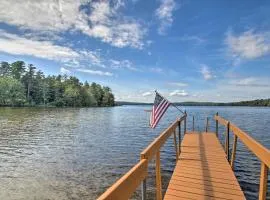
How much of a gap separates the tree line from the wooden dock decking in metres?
84.9

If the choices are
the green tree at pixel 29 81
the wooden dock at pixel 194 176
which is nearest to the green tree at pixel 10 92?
the green tree at pixel 29 81

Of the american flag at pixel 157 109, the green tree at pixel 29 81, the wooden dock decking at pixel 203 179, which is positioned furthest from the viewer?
the green tree at pixel 29 81

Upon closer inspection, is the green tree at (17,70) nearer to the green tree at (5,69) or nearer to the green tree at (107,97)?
the green tree at (5,69)

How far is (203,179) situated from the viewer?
704 centimetres

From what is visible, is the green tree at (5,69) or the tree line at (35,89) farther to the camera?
the green tree at (5,69)

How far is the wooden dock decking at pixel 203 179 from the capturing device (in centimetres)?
592

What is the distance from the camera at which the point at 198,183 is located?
6668 millimetres

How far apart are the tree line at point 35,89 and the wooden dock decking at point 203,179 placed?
8488 cm

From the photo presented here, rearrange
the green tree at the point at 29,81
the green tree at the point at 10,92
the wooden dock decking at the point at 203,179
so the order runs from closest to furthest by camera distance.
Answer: the wooden dock decking at the point at 203,179, the green tree at the point at 10,92, the green tree at the point at 29,81

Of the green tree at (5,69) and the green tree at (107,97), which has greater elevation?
the green tree at (5,69)

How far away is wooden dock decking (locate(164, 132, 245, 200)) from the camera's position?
233 inches

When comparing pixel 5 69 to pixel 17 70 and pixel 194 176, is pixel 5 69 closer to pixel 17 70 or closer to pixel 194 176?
pixel 17 70

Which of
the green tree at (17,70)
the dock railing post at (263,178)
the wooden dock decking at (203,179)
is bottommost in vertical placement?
the wooden dock decking at (203,179)

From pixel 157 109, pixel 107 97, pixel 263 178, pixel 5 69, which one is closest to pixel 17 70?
pixel 5 69
